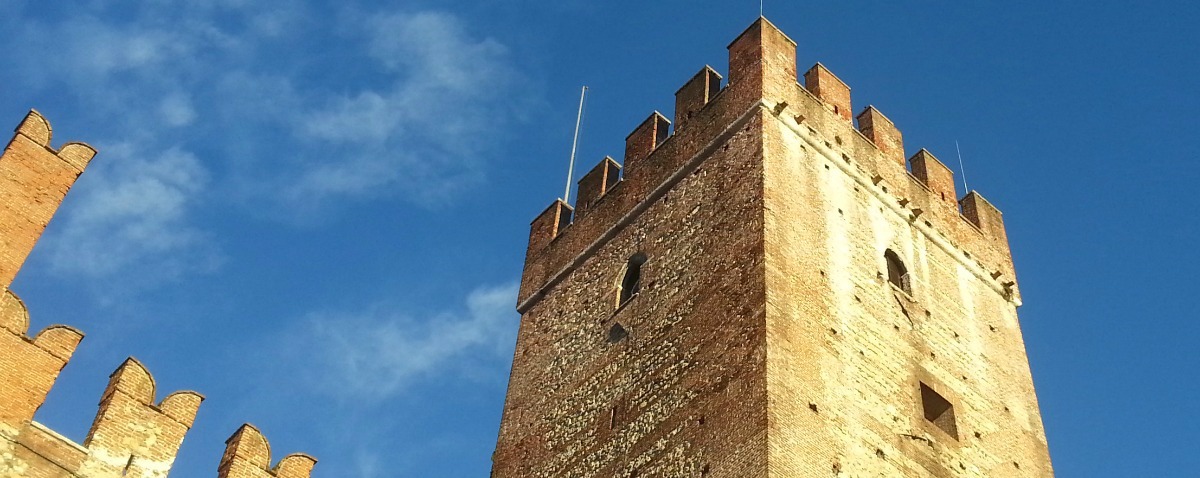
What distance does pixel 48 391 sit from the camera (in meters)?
8.66

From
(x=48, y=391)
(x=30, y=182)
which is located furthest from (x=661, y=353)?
(x=48, y=391)

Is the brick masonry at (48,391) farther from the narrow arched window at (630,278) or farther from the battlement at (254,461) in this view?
the narrow arched window at (630,278)

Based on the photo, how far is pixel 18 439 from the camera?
27.5ft

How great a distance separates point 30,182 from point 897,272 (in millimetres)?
10064

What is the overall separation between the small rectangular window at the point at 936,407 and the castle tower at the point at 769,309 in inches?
1.0

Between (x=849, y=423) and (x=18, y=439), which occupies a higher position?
(x=849, y=423)

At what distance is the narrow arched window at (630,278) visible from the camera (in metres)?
15.8

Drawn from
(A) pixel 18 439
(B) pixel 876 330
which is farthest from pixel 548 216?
(A) pixel 18 439

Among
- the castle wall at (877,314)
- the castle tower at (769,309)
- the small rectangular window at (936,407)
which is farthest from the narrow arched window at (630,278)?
the small rectangular window at (936,407)

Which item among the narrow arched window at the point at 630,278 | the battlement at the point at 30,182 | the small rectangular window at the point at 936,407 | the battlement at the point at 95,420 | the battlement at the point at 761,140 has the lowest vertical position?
the battlement at the point at 95,420

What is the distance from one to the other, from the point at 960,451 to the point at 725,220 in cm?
357

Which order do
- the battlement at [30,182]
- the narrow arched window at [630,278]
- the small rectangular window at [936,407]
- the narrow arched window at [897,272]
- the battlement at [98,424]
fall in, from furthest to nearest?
the narrow arched window at [630,278]
the narrow arched window at [897,272]
the small rectangular window at [936,407]
the battlement at [30,182]
the battlement at [98,424]

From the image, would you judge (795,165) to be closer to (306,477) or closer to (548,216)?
(548,216)

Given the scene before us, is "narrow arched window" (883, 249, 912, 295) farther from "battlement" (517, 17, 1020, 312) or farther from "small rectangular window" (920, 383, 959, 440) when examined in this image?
"small rectangular window" (920, 383, 959, 440)
